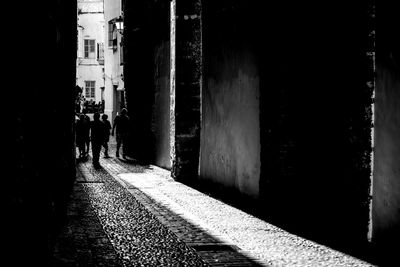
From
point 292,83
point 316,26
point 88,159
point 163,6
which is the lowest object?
point 88,159

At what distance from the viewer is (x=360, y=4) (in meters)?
6.90

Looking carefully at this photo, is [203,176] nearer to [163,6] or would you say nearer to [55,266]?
[163,6]

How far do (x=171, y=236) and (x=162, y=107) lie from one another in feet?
33.0

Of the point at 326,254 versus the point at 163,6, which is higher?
the point at 163,6

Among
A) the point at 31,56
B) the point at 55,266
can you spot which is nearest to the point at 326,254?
the point at 55,266

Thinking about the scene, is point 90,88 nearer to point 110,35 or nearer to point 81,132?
point 110,35

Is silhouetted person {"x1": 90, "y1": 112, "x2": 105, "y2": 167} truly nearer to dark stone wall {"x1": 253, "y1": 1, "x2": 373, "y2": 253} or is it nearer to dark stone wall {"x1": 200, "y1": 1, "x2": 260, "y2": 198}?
dark stone wall {"x1": 200, "y1": 1, "x2": 260, "y2": 198}

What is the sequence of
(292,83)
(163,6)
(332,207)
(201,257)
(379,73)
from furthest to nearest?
(163,6)
(292,83)
(332,207)
(379,73)
(201,257)

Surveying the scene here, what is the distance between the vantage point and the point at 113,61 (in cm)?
3069

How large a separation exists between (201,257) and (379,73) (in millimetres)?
2604

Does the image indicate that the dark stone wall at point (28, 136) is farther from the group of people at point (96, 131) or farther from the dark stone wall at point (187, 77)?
the group of people at point (96, 131)

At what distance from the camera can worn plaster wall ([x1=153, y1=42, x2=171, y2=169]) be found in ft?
53.6

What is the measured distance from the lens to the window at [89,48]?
4528 centimetres

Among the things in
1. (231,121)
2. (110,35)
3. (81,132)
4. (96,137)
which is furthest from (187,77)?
(110,35)
